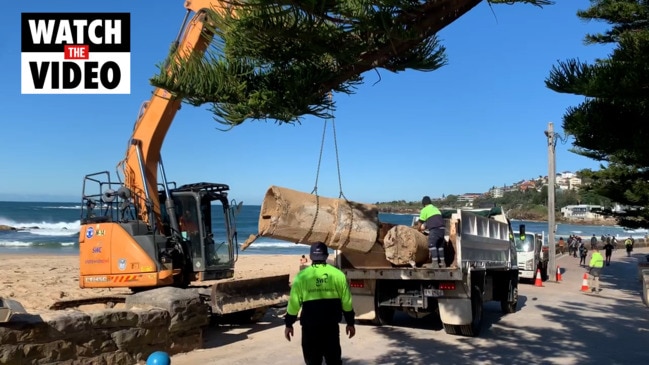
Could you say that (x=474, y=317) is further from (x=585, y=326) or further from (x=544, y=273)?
(x=544, y=273)

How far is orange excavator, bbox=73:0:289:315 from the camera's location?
918cm

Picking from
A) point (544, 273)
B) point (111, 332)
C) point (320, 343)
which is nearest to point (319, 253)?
point (320, 343)

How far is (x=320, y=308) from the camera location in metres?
5.41

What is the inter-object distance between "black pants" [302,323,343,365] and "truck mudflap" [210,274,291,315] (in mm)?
4207

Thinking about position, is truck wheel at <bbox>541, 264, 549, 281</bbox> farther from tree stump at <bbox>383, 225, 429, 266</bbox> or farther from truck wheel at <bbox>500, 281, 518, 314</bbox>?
tree stump at <bbox>383, 225, 429, 266</bbox>

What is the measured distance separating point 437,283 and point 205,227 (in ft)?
13.9

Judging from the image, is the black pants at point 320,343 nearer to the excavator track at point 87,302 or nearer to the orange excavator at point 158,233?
the orange excavator at point 158,233

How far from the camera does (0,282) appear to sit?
57.3 feet

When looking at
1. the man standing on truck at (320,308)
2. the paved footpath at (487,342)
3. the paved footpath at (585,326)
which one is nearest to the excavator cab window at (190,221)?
the paved footpath at (487,342)

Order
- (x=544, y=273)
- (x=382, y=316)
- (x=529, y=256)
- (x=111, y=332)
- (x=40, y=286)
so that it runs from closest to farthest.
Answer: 1. (x=111, y=332)
2. (x=382, y=316)
3. (x=40, y=286)
4. (x=529, y=256)
5. (x=544, y=273)

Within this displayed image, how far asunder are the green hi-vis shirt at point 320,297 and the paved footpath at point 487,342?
2465mm

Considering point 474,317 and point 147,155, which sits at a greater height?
point 147,155

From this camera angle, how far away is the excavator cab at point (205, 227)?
1022 centimetres

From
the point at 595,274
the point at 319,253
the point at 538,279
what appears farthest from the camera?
the point at 538,279
